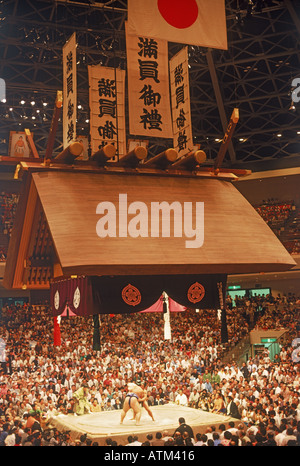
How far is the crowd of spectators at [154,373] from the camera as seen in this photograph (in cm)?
644

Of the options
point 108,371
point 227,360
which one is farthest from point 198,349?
point 108,371

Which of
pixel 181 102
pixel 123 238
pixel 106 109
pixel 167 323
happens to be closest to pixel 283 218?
pixel 181 102

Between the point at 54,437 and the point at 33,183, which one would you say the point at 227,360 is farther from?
the point at 33,183

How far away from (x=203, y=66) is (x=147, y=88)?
349 inches

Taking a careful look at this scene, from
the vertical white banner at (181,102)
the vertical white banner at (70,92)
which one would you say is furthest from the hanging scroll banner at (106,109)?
the vertical white banner at (181,102)

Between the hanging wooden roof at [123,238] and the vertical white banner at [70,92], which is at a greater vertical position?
the vertical white banner at [70,92]

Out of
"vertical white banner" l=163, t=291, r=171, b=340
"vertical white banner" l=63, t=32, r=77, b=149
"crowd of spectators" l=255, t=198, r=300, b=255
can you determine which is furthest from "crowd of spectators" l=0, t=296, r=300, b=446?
"vertical white banner" l=63, t=32, r=77, b=149

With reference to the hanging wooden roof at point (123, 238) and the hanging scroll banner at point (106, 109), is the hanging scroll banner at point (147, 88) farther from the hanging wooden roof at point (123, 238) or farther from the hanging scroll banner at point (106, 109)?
the hanging wooden roof at point (123, 238)

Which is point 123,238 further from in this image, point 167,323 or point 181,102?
point 181,102

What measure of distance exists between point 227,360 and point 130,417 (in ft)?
17.0

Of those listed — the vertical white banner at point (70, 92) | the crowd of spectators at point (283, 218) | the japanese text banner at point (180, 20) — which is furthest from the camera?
the crowd of spectators at point (283, 218)

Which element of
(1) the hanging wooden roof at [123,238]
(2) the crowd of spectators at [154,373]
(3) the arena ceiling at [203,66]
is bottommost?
(2) the crowd of spectators at [154,373]

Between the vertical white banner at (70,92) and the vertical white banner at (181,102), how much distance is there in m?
1.16

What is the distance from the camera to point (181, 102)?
6.40m
